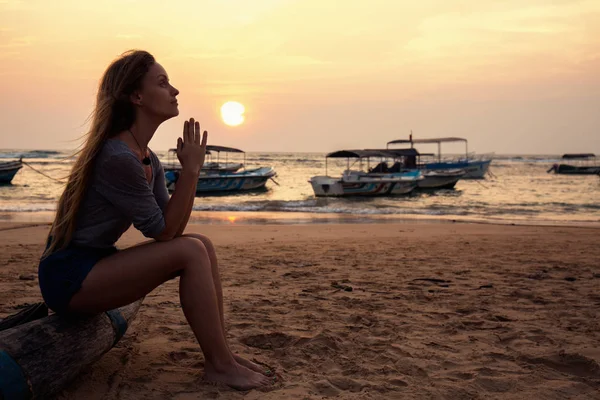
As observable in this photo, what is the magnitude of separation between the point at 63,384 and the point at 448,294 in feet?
11.2

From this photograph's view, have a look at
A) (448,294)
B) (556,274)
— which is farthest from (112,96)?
(556,274)

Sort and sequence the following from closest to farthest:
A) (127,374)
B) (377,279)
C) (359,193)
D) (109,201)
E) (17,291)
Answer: (109,201), (127,374), (17,291), (377,279), (359,193)

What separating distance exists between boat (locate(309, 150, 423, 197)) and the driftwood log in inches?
905

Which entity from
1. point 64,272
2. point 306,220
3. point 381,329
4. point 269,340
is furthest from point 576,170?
point 64,272

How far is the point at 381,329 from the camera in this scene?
12.4 ft

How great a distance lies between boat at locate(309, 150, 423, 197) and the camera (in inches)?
1030

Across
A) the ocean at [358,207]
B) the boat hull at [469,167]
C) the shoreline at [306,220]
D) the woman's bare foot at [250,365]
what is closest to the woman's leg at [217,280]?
the woman's bare foot at [250,365]

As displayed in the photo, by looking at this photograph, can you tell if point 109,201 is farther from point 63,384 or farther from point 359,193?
point 359,193

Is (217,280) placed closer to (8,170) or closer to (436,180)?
(436,180)

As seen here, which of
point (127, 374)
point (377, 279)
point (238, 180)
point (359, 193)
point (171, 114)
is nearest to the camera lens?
point (171, 114)

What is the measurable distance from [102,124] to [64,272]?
707 millimetres

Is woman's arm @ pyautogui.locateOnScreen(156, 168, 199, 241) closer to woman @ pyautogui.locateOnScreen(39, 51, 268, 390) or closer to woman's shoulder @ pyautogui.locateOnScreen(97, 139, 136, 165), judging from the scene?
woman @ pyautogui.locateOnScreen(39, 51, 268, 390)

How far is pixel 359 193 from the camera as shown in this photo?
26250 millimetres

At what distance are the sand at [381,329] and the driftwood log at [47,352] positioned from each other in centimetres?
17
